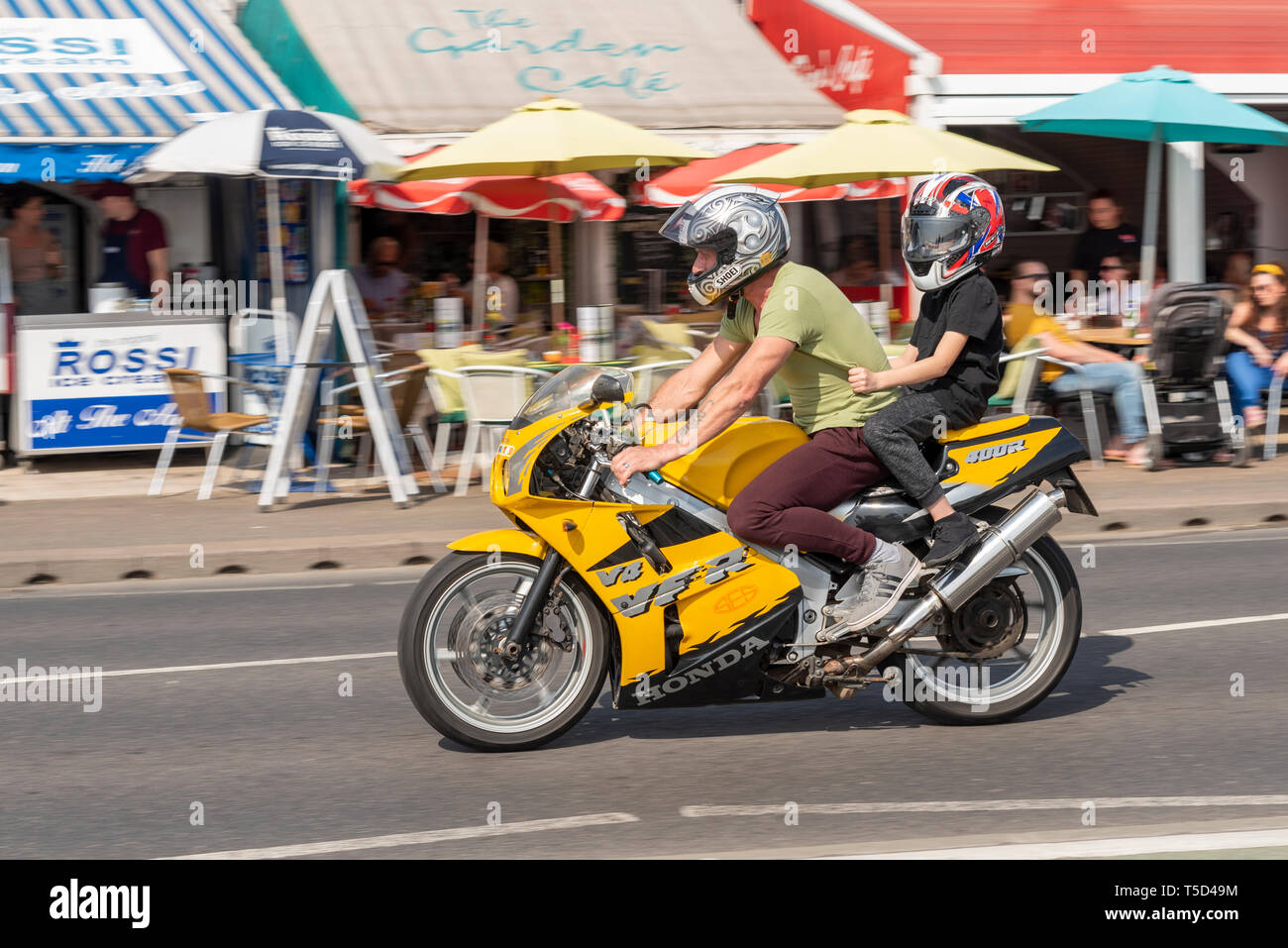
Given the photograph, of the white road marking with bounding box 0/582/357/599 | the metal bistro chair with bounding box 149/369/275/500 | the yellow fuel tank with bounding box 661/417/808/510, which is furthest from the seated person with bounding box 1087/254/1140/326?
the yellow fuel tank with bounding box 661/417/808/510

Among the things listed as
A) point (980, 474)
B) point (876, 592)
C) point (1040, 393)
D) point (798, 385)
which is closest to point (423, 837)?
point (876, 592)

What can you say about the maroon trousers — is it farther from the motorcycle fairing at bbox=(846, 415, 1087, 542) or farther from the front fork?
the front fork

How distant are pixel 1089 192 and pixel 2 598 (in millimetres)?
16253

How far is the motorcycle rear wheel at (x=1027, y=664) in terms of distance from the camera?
20.0ft

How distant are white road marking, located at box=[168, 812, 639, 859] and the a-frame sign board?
6877 millimetres

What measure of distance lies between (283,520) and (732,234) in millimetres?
6497

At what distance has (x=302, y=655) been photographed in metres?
7.65

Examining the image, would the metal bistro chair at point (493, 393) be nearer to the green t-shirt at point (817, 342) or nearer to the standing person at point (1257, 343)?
the standing person at point (1257, 343)

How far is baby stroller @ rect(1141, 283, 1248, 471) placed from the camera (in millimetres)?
12875

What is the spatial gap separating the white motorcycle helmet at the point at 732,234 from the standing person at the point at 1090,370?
8.04 meters

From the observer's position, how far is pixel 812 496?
5.75 m

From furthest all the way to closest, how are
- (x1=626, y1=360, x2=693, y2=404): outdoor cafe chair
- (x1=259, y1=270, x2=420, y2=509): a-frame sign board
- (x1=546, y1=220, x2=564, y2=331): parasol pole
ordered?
(x1=546, y1=220, x2=564, y2=331): parasol pole → (x1=626, y1=360, x2=693, y2=404): outdoor cafe chair → (x1=259, y1=270, x2=420, y2=509): a-frame sign board

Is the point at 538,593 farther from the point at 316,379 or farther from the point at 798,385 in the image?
the point at 316,379
